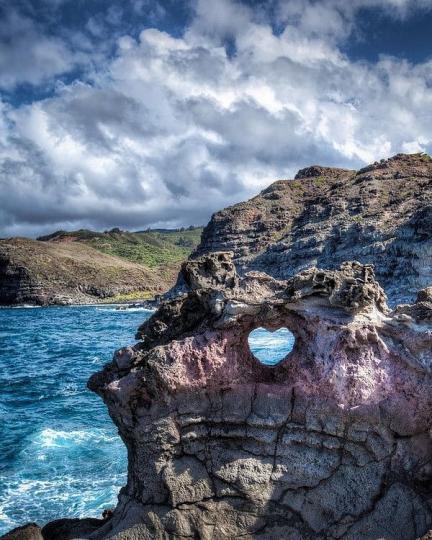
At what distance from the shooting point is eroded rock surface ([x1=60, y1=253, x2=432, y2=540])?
216 inches

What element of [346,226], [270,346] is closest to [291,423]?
[270,346]

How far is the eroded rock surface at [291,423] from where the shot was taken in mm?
5488

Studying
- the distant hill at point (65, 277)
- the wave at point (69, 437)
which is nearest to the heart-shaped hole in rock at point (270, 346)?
the wave at point (69, 437)

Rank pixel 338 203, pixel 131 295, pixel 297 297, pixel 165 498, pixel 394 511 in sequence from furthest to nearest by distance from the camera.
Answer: pixel 131 295, pixel 338 203, pixel 297 297, pixel 165 498, pixel 394 511

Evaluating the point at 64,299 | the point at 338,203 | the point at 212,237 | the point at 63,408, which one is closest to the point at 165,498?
the point at 63,408

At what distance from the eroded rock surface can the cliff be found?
12mm

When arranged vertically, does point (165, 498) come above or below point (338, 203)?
below

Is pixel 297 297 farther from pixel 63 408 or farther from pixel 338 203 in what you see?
pixel 338 203

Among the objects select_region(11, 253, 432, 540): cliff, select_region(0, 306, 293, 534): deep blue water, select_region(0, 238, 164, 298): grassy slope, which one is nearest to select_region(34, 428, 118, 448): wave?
select_region(0, 306, 293, 534): deep blue water

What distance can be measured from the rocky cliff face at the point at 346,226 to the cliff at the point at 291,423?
39.6m

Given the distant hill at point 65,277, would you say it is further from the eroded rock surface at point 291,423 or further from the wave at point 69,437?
the eroded rock surface at point 291,423

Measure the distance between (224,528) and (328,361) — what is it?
2207mm

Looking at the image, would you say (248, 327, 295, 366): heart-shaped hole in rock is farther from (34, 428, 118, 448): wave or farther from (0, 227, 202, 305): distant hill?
(0, 227, 202, 305): distant hill

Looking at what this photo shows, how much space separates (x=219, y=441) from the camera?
5855 mm
